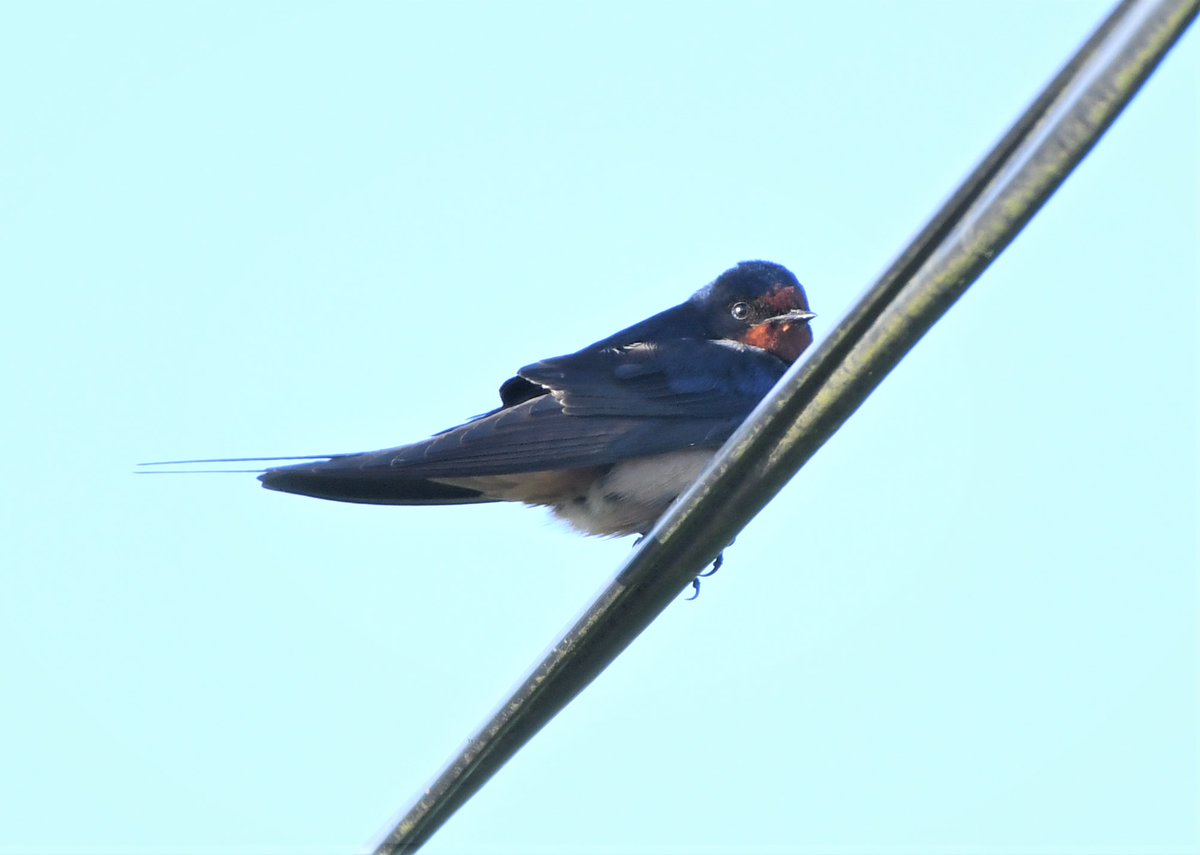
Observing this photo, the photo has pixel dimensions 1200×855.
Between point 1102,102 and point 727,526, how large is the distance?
83cm

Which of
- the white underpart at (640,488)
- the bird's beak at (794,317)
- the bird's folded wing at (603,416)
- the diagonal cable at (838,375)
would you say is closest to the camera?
the diagonal cable at (838,375)

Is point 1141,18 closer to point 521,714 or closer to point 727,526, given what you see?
point 727,526

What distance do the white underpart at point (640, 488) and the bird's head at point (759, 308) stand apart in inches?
23.9

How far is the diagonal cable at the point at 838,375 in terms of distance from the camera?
1485 millimetres

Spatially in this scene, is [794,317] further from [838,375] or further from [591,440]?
[838,375]

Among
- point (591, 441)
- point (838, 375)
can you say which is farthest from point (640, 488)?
point (838, 375)

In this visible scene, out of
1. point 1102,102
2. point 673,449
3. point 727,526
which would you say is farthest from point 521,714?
point 673,449

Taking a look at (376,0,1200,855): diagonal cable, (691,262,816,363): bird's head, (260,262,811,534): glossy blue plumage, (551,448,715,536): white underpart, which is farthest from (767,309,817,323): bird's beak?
(376,0,1200,855): diagonal cable

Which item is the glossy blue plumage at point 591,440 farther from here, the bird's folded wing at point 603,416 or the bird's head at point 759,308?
the bird's head at point 759,308

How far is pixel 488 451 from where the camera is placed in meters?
3.32

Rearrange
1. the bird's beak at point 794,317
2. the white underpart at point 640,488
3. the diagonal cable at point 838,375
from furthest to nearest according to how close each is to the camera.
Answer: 1. the bird's beak at point 794,317
2. the white underpart at point 640,488
3. the diagonal cable at point 838,375

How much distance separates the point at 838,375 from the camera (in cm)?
189

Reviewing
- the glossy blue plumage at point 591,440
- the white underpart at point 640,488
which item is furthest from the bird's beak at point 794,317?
the white underpart at point 640,488

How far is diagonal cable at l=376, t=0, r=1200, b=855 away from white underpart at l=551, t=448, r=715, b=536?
1.28m
